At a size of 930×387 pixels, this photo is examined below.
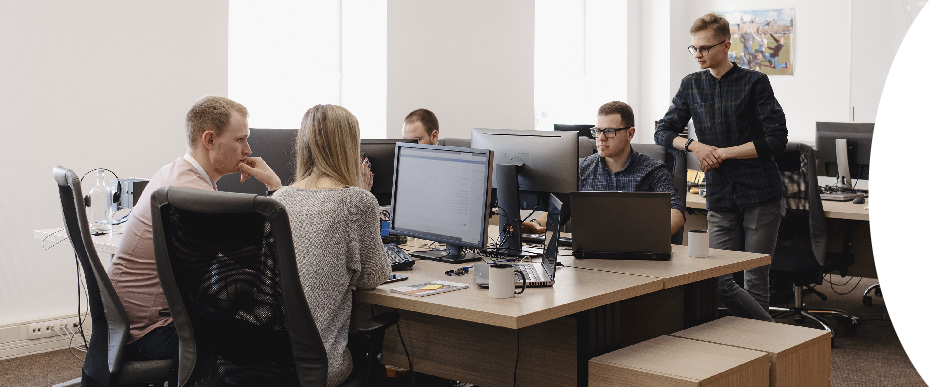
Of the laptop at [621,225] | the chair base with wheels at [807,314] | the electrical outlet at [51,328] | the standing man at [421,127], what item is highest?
the standing man at [421,127]

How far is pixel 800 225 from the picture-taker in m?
4.23

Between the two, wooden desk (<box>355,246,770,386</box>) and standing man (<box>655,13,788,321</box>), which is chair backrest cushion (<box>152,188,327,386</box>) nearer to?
wooden desk (<box>355,246,770,386</box>)

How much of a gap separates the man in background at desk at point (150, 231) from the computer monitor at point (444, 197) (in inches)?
23.4

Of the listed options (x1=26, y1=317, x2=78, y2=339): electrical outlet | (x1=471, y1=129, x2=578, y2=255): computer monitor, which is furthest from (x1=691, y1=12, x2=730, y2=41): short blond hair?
(x1=26, y1=317, x2=78, y2=339): electrical outlet

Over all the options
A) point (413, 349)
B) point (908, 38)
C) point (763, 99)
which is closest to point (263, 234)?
point (413, 349)

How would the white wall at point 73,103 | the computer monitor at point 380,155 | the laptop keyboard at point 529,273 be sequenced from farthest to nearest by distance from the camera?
the white wall at point 73,103
the computer monitor at point 380,155
the laptop keyboard at point 529,273

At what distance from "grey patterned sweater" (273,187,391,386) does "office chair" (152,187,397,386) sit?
146 mm

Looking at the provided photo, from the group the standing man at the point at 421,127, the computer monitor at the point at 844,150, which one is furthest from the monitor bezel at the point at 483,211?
the computer monitor at the point at 844,150

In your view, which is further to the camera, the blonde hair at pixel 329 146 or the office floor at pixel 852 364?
the office floor at pixel 852 364

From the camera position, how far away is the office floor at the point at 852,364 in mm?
3727

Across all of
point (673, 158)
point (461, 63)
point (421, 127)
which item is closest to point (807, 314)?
point (673, 158)

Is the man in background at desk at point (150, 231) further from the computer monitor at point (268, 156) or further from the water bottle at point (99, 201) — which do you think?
the water bottle at point (99, 201)

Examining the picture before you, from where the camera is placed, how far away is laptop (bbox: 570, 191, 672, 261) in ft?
9.25

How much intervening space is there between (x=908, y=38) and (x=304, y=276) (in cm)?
194
